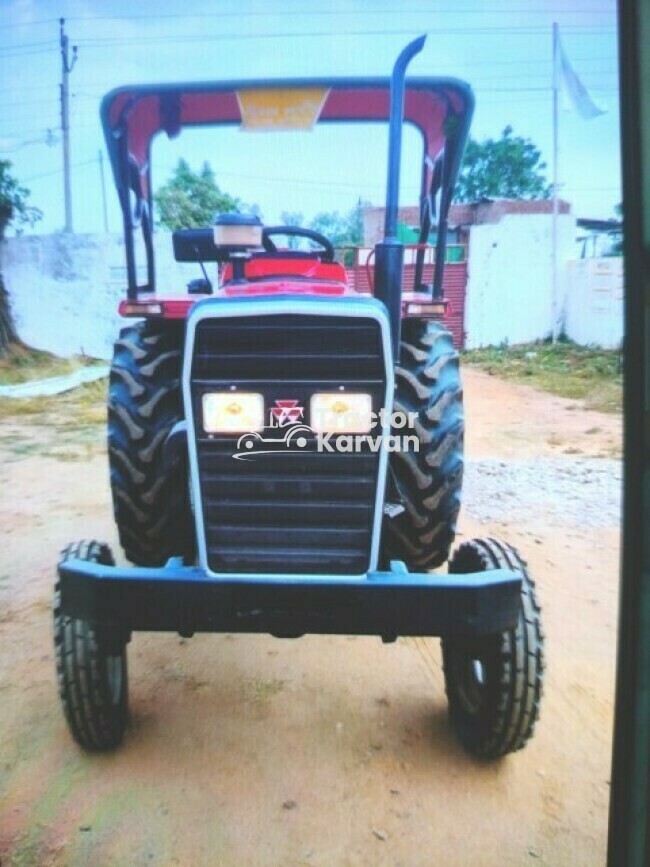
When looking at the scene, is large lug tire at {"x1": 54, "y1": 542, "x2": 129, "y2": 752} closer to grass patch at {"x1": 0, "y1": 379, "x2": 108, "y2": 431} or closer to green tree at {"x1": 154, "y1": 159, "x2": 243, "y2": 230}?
grass patch at {"x1": 0, "y1": 379, "x2": 108, "y2": 431}

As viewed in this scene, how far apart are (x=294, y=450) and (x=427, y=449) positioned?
14.5 inches

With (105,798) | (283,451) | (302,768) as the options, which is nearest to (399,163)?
(283,451)

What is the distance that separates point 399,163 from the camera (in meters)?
1.26

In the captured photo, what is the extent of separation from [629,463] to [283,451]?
65 cm

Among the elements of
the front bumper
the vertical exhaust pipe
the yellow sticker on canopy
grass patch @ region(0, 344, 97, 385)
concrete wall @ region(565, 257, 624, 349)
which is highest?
the yellow sticker on canopy

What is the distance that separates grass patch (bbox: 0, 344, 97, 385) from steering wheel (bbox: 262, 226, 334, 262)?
0.55m

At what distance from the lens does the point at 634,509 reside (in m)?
0.84

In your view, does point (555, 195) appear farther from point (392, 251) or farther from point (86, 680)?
point (86, 680)

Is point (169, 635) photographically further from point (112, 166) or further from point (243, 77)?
point (243, 77)

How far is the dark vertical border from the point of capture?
77 cm

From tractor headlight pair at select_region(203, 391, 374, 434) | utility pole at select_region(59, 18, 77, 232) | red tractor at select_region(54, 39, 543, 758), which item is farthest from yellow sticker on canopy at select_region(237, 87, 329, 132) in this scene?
tractor headlight pair at select_region(203, 391, 374, 434)

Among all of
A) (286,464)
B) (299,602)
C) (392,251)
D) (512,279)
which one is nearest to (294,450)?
(286,464)

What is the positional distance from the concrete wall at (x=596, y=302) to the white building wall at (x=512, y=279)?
0.20 ft

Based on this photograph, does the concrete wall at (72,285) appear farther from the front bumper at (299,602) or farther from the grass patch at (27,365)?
the front bumper at (299,602)
